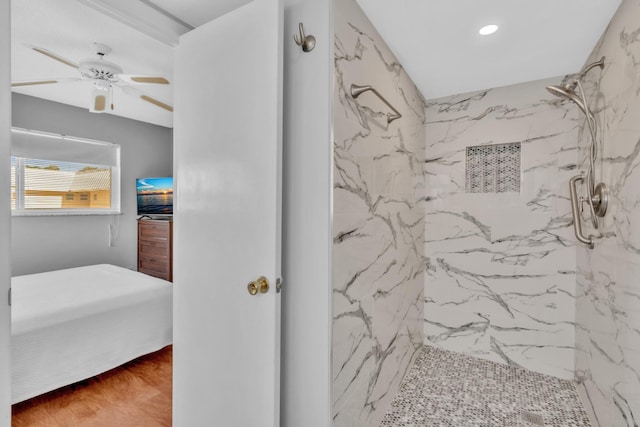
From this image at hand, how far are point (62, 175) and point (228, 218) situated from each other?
3.73 m

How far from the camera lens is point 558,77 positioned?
221cm

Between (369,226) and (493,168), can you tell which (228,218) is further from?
(493,168)

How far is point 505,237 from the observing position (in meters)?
2.40

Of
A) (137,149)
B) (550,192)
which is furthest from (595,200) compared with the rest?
(137,149)

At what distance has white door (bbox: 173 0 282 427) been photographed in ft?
3.96

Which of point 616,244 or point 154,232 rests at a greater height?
point 616,244

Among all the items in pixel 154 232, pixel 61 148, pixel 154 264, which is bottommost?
pixel 154 264

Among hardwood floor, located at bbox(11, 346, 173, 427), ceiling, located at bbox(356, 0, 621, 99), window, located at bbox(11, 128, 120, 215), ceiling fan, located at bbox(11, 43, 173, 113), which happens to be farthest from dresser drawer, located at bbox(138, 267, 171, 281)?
ceiling, located at bbox(356, 0, 621, 99)

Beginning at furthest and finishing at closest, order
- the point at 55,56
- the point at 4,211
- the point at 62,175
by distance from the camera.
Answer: the point at 62,175, the point at 55,56, the point at 4,211

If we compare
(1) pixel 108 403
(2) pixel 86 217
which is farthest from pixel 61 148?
(1) pixel 108 403

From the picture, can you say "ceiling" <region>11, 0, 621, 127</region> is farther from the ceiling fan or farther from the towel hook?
the towel hook

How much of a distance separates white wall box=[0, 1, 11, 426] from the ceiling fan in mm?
1562

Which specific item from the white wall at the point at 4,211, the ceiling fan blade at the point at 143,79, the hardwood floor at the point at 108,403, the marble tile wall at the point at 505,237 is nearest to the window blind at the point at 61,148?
the ceiling fan blade at the point at 143,79

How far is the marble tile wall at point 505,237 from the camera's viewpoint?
2232mm
